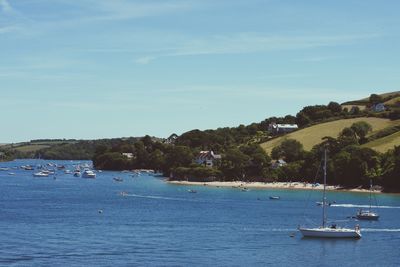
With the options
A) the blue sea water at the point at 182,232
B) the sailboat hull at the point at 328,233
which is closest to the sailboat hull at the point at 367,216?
the blue sea water at the point at 182,232

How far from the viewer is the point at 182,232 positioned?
9400 cm

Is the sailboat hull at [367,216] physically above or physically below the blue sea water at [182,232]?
above

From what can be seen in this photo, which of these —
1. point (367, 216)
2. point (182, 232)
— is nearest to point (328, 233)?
point (182, 232)

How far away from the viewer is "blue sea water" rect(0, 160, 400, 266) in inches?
2911

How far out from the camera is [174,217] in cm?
11294

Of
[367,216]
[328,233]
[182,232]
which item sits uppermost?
[367,216]

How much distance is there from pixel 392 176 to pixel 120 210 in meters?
78.0

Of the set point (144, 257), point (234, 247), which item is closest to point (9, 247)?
point (144, 257)

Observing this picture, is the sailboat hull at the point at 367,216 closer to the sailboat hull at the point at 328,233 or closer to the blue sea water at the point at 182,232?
the blue sea water at the point at 182,232

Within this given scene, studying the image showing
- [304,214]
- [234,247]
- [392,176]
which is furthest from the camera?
[392,176]

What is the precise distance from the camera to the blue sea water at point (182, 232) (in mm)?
73938

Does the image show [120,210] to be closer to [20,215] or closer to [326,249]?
[20,215]

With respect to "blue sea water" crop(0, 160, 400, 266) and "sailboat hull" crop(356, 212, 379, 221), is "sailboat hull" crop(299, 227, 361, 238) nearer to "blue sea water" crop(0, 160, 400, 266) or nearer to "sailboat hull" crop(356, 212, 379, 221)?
"blue sea water" crop(0, 160, 400, 266)

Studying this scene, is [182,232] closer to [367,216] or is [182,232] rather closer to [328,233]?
[328,233]
